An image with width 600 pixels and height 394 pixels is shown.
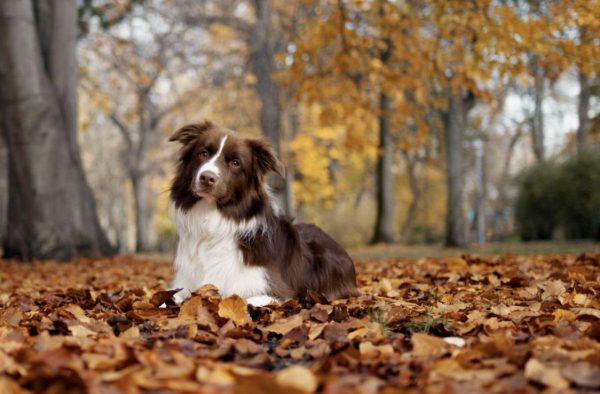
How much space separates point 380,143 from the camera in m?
23.0

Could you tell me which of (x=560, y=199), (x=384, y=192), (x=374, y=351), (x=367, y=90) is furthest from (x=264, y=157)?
(x=560, y=199)

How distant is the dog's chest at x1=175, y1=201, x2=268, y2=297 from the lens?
190 inches

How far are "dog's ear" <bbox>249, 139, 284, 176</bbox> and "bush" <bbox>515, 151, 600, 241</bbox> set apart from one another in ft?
58.2

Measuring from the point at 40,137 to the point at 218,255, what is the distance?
8.27 meters

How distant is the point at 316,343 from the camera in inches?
128

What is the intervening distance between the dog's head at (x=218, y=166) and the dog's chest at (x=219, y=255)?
122 mm

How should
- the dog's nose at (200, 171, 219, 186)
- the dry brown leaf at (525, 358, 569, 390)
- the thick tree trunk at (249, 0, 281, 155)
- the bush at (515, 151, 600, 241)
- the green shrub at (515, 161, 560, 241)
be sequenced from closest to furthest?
the dry brown leaf at (525, 358, 569, 390)
the dog's nose at (200, 171, 219, 186)
the thick tree trunk at (249, 0, 281, 155)
the bush at (515, 151, 600, 241)
the green shrub at (515, 161, 560, 241)

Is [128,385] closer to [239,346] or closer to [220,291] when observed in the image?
[239,346]

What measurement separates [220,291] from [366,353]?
211cm

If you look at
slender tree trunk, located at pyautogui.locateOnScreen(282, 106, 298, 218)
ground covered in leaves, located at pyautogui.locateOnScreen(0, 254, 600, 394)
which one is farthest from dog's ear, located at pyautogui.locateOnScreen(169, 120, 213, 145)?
slender tree trunk, located at pyautogui.locateOnScreen(282, 106, 298, 218)

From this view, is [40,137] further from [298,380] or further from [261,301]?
[298,380]

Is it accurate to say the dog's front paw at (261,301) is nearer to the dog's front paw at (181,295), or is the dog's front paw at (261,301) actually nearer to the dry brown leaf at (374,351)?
the dog's front paw at (181,295)

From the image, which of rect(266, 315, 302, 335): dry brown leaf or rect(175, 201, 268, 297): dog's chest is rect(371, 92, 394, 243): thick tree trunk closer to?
rect(175, 201, 268, 297): dog's chest

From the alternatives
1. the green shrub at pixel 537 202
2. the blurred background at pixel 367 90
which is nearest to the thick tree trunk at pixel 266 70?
the blurred background at pixel 367 90
